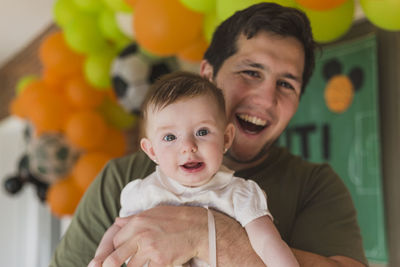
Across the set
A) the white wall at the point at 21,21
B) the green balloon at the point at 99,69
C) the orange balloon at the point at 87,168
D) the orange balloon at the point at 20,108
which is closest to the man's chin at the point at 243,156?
the orange balloon at the point at 87,168

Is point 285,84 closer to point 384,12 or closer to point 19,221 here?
point 384,12

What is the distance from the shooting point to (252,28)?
1.02m

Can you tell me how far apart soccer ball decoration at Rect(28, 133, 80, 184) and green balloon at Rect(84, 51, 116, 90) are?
381 millimetres

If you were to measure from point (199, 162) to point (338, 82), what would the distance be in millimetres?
1387

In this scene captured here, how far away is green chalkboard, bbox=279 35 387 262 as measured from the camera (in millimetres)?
1872

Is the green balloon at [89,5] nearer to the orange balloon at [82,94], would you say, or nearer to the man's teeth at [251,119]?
the orange balloon at [82,94]

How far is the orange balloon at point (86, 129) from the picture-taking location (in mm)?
2350

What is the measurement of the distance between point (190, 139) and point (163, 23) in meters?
0.92

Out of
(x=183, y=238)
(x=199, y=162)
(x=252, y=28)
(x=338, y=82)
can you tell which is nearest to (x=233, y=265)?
(x=183, y=238)

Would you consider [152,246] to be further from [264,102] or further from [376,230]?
[376,230]

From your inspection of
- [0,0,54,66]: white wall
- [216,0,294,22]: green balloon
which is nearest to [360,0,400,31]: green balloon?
[216,0,294,22]: green balloon

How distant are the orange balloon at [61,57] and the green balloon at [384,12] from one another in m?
1.66

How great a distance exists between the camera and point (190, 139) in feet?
2.75

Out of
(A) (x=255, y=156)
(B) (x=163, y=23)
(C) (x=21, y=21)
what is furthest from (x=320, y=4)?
(C) (x=21, y=21)
